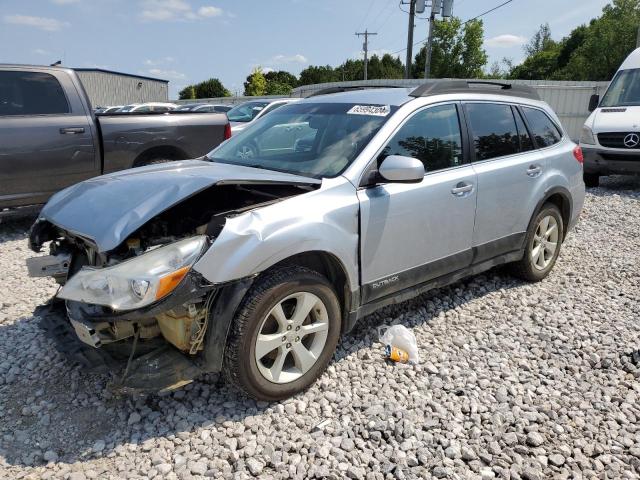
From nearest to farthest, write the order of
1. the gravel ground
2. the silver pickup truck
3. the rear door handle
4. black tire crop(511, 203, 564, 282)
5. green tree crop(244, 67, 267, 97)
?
1. the gravel ground
2. black tire crop(511, 203, 564, 282)
3. the silver pickup truck
4. the rear door handle
5. green tree crop(244, 67, 267, 97)

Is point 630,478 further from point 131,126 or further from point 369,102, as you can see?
point 131,126

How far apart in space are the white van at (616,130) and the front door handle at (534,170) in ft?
19.6

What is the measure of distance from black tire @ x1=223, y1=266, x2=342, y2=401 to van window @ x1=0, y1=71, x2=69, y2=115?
4879 mm

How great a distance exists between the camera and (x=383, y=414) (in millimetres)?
2854

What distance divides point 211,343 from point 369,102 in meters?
2.05

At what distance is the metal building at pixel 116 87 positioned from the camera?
3919 centimetres

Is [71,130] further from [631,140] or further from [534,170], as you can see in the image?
[631,140]

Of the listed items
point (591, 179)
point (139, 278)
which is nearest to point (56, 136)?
point (139, 278)

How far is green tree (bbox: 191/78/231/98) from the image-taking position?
174 ft

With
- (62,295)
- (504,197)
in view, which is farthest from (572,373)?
(62,295)

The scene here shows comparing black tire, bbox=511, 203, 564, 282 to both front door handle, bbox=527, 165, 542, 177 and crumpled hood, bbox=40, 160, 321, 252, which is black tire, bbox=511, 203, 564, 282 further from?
crumpled hood, bbox=40, 160, 321, 252

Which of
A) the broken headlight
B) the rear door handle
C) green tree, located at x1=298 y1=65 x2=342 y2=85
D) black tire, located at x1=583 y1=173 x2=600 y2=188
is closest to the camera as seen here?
the broken headlight

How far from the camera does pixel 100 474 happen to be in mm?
2414

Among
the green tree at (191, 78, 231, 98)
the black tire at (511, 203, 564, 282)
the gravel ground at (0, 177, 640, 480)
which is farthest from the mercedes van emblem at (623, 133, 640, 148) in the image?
the green tree at (191, 78, 231, 98)
